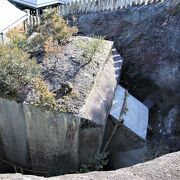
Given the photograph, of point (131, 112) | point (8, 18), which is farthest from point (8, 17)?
point (131, 112)

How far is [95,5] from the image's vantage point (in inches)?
483

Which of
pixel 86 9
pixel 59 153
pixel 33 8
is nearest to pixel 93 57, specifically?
pixel 59 153

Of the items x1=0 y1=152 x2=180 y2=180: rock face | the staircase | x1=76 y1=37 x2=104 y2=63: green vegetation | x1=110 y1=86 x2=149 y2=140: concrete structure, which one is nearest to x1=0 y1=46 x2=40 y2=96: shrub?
x1=76 y1=37 x2=104 y2=63: green vegetation

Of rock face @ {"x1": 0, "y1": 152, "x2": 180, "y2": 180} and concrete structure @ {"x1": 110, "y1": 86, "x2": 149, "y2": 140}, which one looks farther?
concrete structure @ {"x1": 110, "y1": 86, "x2": 149, "y2": 140}

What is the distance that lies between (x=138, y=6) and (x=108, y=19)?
97cm

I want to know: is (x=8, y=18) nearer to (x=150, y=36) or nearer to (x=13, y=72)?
(x=13, y=72)

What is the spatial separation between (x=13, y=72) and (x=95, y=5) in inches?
188

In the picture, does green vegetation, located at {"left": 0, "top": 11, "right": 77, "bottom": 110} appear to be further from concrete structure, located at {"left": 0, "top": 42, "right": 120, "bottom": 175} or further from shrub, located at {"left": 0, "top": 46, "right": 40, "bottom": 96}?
concrete structure, located at {"left": 0, "top": 42, "right": 120, "bottom": 175}

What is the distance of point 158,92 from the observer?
10.4 meters

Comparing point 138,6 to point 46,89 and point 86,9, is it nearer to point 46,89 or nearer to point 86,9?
point 86,9

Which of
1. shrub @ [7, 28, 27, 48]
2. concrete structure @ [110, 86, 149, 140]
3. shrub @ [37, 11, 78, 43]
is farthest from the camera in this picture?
shrub @ [37, 11, 78, 43]

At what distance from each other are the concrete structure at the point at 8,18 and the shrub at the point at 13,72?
1.95 meters

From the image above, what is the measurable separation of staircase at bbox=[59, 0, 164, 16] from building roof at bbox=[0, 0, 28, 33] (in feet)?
5.95

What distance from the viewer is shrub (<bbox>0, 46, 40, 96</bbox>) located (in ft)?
27.8
